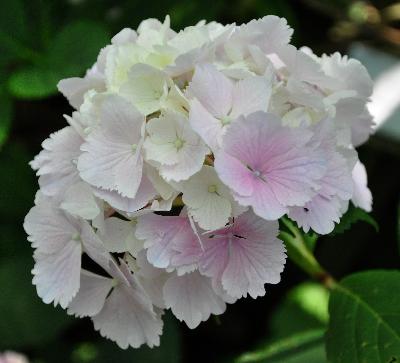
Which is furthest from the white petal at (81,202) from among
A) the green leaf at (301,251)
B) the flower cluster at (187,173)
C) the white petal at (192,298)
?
the green leaf at (301,251)

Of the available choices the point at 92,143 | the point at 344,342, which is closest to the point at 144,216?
the point at 92,143

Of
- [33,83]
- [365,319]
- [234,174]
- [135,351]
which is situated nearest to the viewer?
[234,174]

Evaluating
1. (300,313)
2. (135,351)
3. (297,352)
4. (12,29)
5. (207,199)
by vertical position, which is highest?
(207,199)

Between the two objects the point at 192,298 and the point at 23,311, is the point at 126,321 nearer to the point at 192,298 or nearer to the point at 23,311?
the point at 192,298

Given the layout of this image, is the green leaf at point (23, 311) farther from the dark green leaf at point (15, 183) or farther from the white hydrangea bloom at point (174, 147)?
the white hydrangea bloom at point (174, 147)

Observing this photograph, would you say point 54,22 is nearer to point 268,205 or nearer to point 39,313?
point 39,313

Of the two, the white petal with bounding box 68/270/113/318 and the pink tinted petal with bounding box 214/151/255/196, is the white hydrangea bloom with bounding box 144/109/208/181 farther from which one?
the white petal with bounding box 68/270/113/318

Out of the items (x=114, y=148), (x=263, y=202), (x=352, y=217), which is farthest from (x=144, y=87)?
(x=352, y=217)
